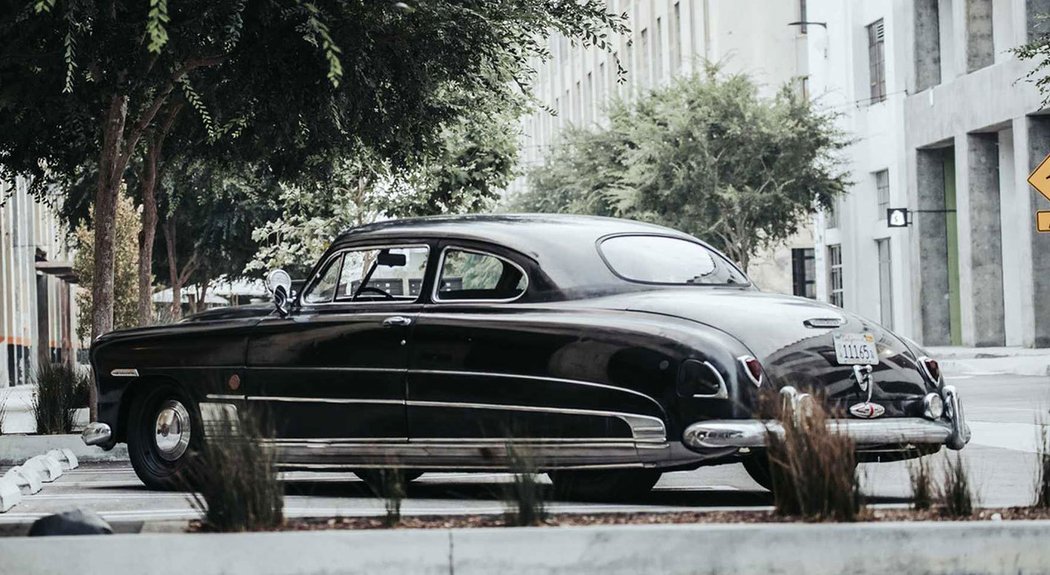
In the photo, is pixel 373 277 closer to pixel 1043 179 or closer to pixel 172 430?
A: pixel 172 430

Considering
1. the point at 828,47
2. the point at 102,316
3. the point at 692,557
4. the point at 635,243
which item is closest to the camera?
the point at 692,557

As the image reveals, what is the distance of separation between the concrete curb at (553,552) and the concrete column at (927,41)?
128ft

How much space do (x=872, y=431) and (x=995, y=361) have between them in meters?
23.9

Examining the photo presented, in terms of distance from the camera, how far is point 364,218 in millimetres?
37656

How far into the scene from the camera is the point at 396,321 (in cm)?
1016

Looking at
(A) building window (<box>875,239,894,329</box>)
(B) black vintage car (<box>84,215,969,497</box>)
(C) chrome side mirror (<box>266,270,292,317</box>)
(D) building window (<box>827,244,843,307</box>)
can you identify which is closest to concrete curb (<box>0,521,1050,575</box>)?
(B) black vintage car (<box>84,215,969,497</box>)

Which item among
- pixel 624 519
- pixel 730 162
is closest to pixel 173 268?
pixel 730 162

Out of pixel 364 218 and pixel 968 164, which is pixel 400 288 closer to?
pixel 364 218

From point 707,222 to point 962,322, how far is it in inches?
293

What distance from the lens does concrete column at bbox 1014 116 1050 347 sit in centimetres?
3734

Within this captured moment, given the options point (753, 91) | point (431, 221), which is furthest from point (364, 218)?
point (431, 221)

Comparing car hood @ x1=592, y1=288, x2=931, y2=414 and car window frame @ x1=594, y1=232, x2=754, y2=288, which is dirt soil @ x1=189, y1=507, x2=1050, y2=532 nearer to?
car hood @ x1=592, y1=288, x2=931, y2=414

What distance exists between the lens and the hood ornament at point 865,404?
30.1ft

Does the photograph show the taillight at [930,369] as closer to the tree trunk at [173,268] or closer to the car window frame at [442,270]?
the car window frame at [442,270]
